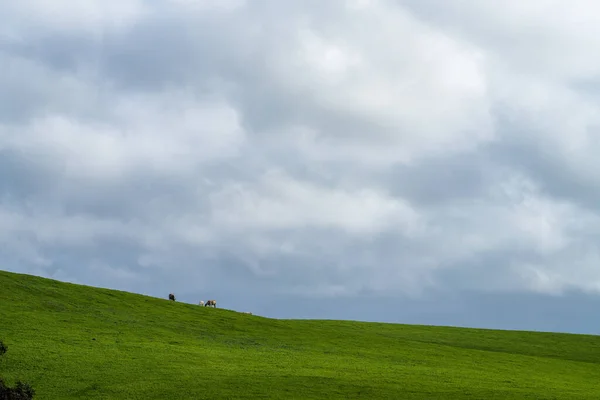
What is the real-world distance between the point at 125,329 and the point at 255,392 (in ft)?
59.9

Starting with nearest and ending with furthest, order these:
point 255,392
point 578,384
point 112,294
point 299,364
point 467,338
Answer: point 255,392 < point 299,364 < point 578,384 < point 112,294 < point 467,338

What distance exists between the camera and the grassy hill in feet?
121

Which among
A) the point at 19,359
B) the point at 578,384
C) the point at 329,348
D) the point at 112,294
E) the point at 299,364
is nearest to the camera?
the point at 19,359

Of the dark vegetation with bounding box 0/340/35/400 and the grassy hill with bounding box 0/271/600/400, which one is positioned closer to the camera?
the dark vegetation with bounding box 0/340/35/400

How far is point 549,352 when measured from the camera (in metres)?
67.0

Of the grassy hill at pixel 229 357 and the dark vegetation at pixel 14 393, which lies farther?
the grassy hill at pixel 229 357

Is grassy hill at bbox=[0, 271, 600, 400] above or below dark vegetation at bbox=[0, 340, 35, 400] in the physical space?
above

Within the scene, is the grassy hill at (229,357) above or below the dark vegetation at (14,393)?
above

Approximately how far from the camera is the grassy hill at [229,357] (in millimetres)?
36938

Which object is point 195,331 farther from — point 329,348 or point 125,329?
point 329,348

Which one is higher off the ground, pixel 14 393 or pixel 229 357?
pixel 229 357

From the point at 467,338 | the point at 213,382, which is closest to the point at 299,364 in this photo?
the point at 213,382

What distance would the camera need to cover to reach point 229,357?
45000 millimetres

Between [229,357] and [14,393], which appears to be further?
[229,357]
